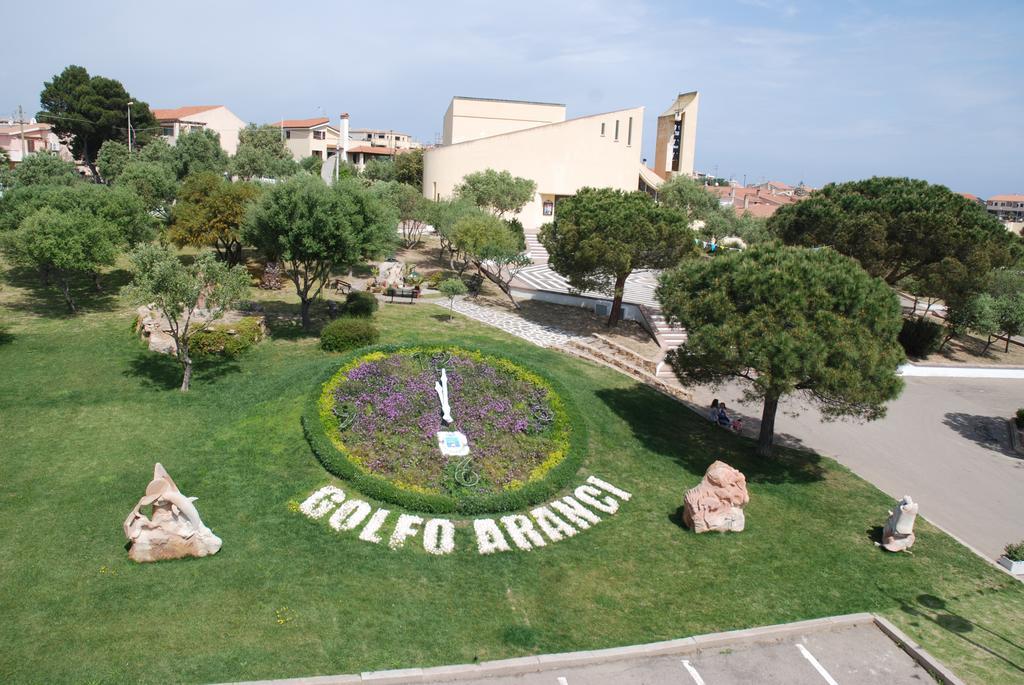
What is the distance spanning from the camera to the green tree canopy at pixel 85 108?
70375 millimetres

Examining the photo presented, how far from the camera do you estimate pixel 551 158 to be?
6594 centimetres

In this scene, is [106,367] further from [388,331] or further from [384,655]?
[384,655]

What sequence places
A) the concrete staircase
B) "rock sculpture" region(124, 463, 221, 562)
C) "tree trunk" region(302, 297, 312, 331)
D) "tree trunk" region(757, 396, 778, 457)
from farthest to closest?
"tree trunk" region(302, 297, 312, 331)
the concrete staircase
"tree trunk" region(757, 396, 778, 457)
"rock sculpture" region(124, 463, 221, 562)

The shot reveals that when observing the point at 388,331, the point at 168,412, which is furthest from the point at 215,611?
the point at 388,331

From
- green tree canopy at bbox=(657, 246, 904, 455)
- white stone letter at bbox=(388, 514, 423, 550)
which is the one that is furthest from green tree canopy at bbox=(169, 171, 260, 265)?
green tree canopy at bbox=(657, 246, 904, 455)

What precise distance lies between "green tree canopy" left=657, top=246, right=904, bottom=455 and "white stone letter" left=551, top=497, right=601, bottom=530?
20.5ft

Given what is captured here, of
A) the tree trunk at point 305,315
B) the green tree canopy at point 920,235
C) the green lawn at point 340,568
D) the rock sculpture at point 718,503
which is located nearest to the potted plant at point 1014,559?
the green lawn at point 340,568

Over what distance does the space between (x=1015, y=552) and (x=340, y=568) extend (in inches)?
675

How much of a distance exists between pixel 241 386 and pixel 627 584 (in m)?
16.2

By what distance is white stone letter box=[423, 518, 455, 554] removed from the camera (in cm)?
1700

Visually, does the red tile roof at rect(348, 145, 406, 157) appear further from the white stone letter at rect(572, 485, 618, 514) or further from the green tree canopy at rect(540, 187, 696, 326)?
the white stone letter at rect(572, 485, 618, 514)

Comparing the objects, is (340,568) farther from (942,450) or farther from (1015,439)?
(1015,439)

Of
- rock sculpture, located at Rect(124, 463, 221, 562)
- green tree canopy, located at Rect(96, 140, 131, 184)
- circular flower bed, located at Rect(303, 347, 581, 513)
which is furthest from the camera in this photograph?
green tree canopy, located at Rect(96, 140, 131, 184)

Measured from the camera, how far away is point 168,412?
23.2m
